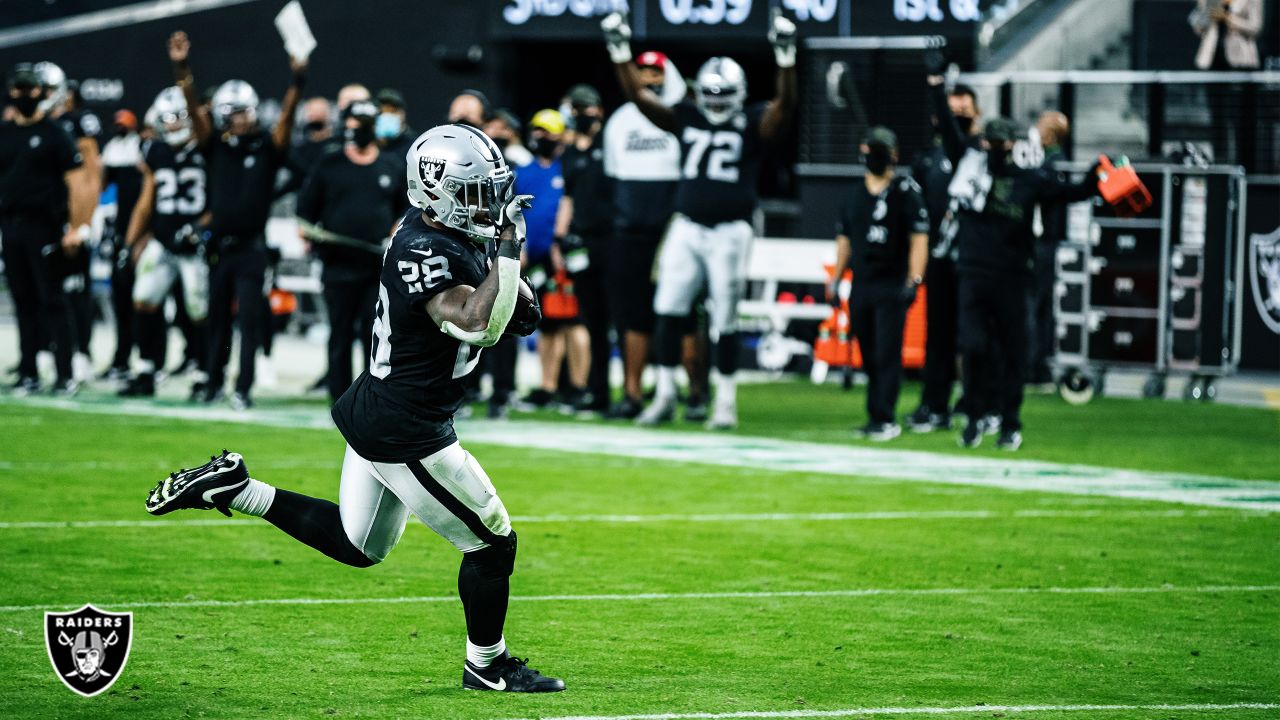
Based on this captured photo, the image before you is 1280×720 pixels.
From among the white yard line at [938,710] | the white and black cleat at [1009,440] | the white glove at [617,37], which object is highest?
the white glove at [617,37]

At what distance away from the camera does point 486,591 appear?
6.47 meters

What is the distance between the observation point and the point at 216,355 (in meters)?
14.9

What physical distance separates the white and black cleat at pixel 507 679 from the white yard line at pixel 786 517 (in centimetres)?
356

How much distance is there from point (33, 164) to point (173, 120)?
108 centimetres

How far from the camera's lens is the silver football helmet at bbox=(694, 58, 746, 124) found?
1377 centimetres

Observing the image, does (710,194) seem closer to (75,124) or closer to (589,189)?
(589,189)

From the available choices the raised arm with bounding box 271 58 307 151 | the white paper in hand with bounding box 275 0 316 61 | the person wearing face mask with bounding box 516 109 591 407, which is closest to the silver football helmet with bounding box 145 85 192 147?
the raised arm with bounding box 271 58 307 151

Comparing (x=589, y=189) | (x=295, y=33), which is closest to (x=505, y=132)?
(x=589, y=189)

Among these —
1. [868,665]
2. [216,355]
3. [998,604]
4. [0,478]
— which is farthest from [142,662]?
[216,355]

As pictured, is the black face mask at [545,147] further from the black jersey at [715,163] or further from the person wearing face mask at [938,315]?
the person wearing face mask at [938,315]

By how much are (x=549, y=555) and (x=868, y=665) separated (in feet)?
8.27

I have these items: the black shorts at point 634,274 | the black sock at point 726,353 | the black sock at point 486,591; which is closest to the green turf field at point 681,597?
the black sock at point 486,591

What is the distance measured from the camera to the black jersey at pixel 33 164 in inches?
585

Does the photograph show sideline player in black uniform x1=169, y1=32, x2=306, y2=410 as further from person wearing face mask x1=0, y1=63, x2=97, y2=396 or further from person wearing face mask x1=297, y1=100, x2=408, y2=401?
person wearing face mask x1=0, y1=63, x2=97, y2=396
